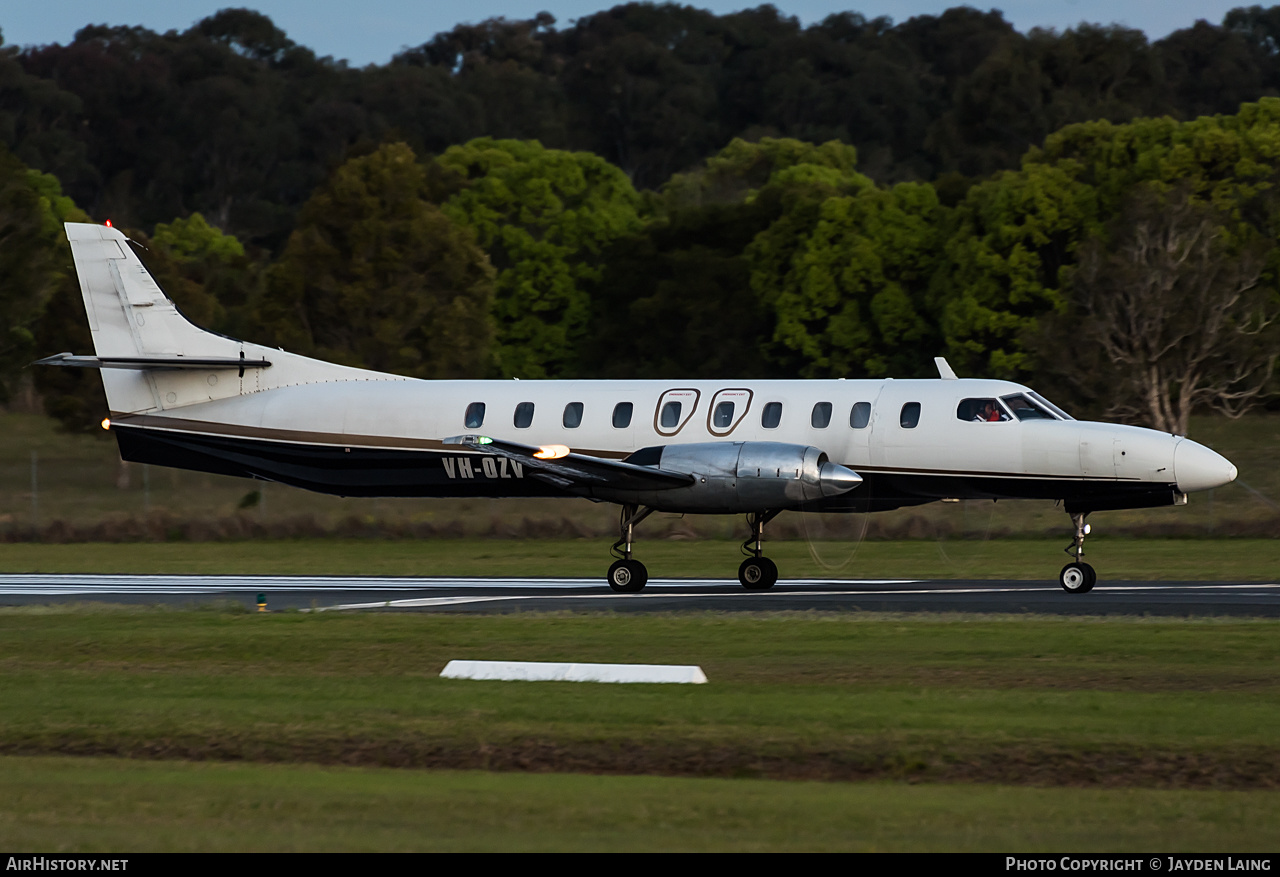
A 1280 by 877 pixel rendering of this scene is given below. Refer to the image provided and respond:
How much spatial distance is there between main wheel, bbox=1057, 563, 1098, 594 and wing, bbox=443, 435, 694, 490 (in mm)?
5521

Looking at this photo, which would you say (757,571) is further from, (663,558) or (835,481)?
(663,558)

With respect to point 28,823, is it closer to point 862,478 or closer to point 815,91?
point 862,478

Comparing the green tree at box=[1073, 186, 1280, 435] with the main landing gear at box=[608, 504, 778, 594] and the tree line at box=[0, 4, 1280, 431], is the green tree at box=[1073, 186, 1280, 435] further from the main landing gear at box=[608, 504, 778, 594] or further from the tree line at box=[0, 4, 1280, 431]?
the main landing gear at box=[608, 504, 778, 594]

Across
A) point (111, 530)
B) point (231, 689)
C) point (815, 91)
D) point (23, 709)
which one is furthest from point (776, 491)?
point (815, 91)

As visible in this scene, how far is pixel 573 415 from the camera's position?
27.1 metres

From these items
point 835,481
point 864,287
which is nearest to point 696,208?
point 864,287

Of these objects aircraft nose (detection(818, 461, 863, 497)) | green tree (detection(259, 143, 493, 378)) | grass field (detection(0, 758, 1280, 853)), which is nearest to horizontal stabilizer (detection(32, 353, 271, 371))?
aircraft nose (detection(818, 461, 863, 497))

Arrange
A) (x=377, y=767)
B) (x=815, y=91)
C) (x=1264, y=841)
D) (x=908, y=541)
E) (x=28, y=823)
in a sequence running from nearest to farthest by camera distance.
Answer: (x=1264, y=841) → (x=28, y=823) → (x=377, y=767) → (x=908, y=541) → (x=815, y=91)

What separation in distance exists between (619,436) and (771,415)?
2458mm

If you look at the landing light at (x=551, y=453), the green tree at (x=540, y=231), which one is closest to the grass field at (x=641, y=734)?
the landing light at (x=551, y=453)

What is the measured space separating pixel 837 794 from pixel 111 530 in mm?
33032

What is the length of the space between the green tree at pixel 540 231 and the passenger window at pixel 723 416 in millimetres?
45085

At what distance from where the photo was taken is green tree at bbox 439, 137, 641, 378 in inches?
3007

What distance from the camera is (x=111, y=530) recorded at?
41031 millimetres
